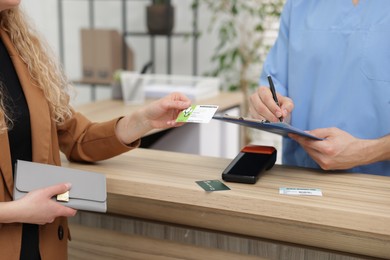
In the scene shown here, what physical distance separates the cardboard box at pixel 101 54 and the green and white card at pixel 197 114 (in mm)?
2901

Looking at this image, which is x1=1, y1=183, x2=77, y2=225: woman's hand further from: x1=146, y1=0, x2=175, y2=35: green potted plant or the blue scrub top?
x1=146, y1=0, x2=175, y2=35: green potted plant

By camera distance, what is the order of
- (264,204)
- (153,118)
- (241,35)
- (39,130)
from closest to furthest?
(264,204) < (39,130) < (153,118) < (241,35)

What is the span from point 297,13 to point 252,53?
260cm

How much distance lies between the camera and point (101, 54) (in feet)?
13.7

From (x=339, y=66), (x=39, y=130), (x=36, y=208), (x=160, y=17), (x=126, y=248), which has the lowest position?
(x=126, y=248)

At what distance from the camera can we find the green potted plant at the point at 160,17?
13.6 feet

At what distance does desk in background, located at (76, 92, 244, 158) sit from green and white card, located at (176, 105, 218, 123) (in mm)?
1326

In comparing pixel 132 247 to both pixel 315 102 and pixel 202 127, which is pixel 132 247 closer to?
pixel 315 102

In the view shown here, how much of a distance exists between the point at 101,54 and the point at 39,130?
9.64 ft

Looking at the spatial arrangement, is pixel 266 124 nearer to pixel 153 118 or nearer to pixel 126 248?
pixel 153 118

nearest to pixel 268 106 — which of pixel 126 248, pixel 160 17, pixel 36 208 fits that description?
pixel 126 248

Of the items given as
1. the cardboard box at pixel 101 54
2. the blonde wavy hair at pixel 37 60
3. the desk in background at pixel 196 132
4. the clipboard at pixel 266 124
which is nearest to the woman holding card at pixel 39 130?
the blonde wavy hair at pixel 37 60

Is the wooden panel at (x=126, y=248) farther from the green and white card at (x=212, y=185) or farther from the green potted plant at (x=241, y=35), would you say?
the green potted plant at (x=241, y=35)

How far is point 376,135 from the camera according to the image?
1.51 metres
